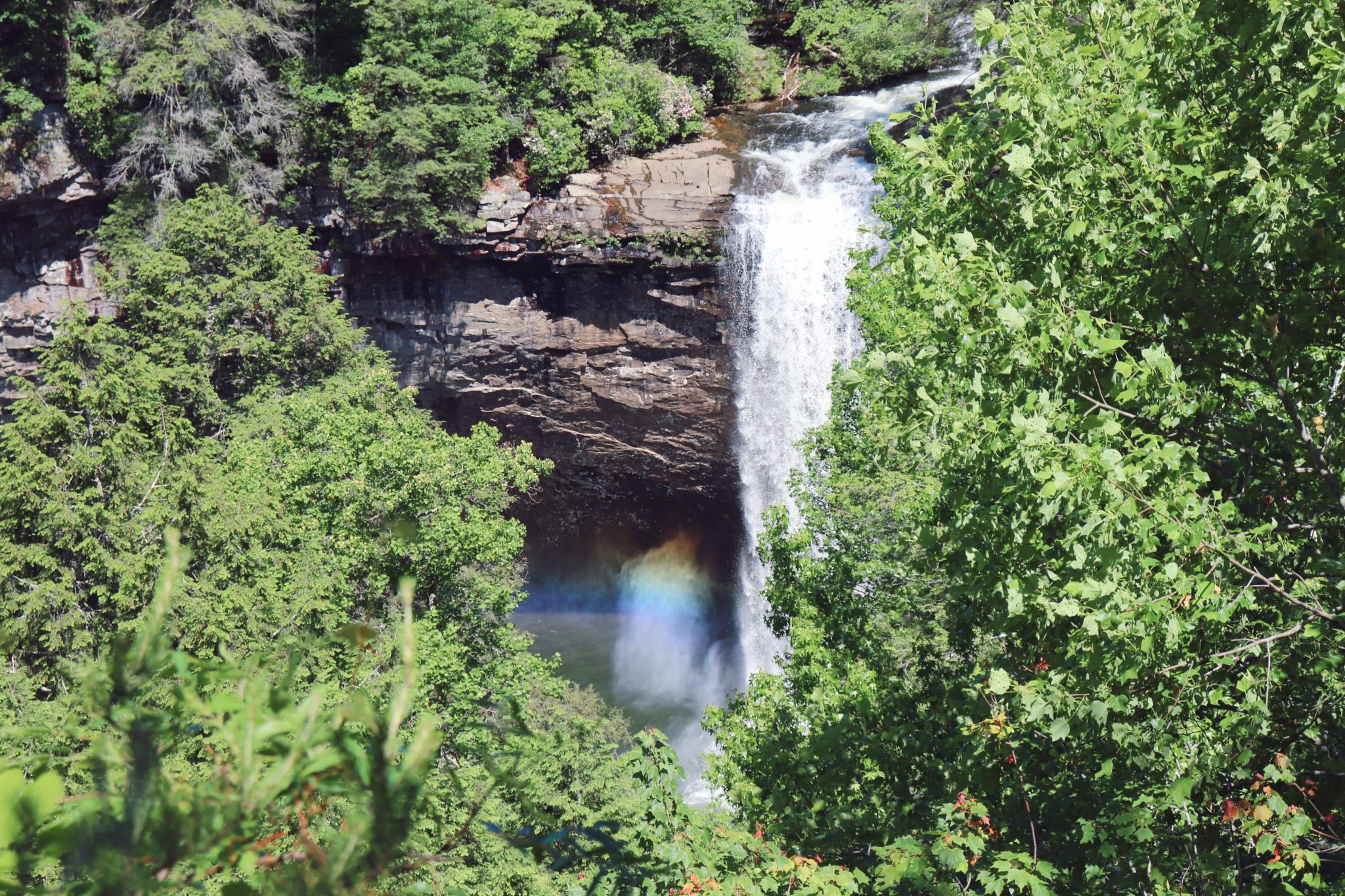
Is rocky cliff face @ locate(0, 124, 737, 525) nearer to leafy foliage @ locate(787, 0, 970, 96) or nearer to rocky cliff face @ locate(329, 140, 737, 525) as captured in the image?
rocky cliff face @ locate(329, 140, 737, 525)

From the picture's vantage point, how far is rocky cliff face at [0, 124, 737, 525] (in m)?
21.3

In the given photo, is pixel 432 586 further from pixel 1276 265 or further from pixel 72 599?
pixel 1276 265

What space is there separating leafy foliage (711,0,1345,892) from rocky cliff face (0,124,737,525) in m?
16.3

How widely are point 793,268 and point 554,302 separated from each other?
594 centimetres

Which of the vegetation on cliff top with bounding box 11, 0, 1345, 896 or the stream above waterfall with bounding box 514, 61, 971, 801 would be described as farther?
the stream above waterfall with bounding box 514, 61, 971, 801

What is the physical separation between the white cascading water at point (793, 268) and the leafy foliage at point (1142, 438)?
15.3 m

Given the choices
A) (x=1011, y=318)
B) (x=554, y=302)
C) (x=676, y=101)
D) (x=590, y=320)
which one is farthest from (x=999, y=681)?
(x=676, y=101)

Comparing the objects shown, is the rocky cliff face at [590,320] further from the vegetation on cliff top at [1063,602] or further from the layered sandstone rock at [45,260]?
the vegetation on cliff top at [1063,602]

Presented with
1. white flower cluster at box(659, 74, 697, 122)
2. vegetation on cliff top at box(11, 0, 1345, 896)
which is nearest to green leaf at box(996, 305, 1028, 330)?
vegetation on cliff top at box(11, 0, 1345, 896)

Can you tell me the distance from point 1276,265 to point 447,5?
20539 millimetres

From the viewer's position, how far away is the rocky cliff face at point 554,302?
21266mm

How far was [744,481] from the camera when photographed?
23.8 metres

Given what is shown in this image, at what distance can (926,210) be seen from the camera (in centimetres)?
589

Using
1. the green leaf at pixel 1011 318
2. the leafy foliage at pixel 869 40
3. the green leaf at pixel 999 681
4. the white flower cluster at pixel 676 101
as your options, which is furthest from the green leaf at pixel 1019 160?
the leafy foliage at pixel 869 40
